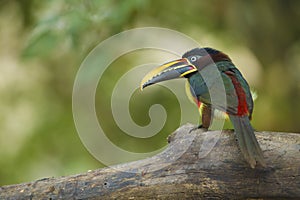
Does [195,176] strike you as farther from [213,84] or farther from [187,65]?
[187,65]

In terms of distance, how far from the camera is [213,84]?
2.81m

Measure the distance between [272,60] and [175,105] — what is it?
771mm

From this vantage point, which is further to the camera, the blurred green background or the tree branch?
the blurred green background

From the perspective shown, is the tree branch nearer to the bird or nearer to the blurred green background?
the bird

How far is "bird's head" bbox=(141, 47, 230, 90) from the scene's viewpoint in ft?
9.38

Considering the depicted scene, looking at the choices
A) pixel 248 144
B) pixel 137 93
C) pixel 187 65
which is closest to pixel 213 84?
pixel 187 65

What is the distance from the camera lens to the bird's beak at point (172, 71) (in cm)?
285

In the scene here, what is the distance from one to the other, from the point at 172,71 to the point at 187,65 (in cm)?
9

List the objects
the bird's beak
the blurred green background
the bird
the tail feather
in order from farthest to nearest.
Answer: the blurred green background
the bird's beak
the bird
the tail feather

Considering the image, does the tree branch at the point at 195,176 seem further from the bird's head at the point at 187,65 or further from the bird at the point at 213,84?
the bird's head at the point at 187,65

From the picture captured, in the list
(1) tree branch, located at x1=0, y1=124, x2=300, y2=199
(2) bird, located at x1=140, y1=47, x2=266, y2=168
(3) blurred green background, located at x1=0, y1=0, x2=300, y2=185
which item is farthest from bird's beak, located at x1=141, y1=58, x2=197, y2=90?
(3) blurred green background, located at x1=0, y1=0, x2=300, y2=185

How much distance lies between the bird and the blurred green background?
158 cm

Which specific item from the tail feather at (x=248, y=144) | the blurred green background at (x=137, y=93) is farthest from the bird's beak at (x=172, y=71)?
the blurred green background at (x=137, y=93)

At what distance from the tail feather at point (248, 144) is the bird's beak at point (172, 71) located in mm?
385
